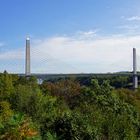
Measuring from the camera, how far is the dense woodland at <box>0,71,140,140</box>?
2725 cm

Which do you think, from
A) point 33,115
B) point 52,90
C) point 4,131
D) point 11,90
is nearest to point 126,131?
point 4,131

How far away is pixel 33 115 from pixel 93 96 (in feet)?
20.9

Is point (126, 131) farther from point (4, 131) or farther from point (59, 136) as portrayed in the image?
point (4, 131)

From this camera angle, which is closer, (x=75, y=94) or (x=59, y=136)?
(x=59, y=136)

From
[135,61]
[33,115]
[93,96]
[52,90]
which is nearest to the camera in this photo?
[33,115]

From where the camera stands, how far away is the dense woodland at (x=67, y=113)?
27250 millimetres

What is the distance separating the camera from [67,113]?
111 ft

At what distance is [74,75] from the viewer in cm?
9475

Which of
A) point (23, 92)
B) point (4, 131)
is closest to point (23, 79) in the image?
point (23, 92)

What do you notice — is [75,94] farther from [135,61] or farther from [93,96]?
[135,61]

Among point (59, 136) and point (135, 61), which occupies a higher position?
point (135, 61)

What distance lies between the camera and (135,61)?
3649 inches

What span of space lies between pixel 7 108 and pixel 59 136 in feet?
52.2

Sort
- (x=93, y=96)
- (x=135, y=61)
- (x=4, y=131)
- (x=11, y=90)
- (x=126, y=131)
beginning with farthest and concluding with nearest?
(x=135, y=61) < (x=11, y=90) < (x=93, y=96) < (x=126, y=131) < (x=4, y=131)
